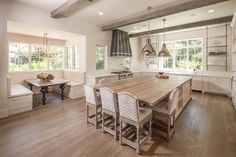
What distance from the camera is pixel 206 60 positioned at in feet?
20.3

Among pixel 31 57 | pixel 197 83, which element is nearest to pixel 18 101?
pixel 31 57

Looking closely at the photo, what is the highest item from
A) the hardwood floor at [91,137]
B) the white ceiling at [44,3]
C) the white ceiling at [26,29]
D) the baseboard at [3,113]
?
the white ceiling at [44,3]

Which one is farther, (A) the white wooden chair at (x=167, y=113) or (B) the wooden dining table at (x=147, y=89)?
(A) the white wooden chair at (x=167, y=113)

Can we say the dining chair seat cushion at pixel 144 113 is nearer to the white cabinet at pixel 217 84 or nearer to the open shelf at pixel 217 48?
the white cabinet at pixel 217 84

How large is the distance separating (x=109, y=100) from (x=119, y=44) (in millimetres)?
4645

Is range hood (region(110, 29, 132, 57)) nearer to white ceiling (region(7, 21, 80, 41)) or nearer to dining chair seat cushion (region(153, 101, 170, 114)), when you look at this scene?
white ceiling (region(7, 21, 80, 41))

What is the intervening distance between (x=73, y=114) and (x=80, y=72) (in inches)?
94.6

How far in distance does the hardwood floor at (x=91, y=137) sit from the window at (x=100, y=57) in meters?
2.99

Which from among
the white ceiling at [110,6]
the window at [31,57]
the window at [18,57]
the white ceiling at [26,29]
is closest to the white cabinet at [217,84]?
the white ceiling at [110,6]

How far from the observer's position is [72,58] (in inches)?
259

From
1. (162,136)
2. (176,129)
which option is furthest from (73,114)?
(176,129)

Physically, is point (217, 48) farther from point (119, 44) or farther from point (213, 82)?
point (119, 44)

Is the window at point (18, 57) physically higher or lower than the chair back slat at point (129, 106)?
higher

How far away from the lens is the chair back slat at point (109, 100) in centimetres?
244
